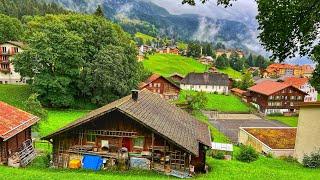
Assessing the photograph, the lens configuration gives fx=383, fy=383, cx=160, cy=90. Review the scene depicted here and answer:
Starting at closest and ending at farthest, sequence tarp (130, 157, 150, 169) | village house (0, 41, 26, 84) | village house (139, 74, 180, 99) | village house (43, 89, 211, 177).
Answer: village house (43, 89, 211, 177), tarp (130, 157, 150, 169), village house (0, 41, 26, 84), village house (139, 74, 180, 99)

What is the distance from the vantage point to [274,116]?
94.4 metres

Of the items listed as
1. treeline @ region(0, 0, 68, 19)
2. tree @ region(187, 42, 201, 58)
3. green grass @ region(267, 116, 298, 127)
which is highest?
treeline @ region(0, 0, 68, 19)

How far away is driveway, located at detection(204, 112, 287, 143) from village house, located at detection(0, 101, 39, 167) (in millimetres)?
40260

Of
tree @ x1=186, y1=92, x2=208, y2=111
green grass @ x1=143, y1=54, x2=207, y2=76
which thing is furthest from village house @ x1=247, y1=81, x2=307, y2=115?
green grass @ x1=143, y1=54, x2=207, y2=76

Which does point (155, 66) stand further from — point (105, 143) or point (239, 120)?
point (105, 143)

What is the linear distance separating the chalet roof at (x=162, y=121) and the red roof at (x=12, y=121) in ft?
8.97

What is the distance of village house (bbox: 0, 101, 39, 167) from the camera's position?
26719mm

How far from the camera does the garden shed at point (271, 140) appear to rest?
143 ft

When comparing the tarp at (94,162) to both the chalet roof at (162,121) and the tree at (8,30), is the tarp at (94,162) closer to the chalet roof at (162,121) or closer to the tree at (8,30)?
the chalet roof at (162,121)

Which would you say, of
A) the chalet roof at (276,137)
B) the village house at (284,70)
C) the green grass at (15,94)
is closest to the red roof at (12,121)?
the chalet roof at (276,137)

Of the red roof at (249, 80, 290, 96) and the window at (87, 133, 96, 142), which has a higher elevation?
the window at (87, 133, 96, 142)

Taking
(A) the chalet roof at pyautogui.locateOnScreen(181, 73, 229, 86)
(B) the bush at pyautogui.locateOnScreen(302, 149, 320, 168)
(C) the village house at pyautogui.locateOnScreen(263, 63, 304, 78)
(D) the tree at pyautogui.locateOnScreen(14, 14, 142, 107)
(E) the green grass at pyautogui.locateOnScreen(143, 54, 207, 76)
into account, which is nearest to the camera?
(B) the bush at pyautogui.locateOnScreen(302, 149, 320, 168)

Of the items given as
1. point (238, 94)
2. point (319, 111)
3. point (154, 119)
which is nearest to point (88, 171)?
point (154, 119)

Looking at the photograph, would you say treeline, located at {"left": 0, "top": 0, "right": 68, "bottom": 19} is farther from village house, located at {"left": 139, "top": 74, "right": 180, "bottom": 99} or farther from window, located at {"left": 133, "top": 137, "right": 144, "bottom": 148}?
window, located at {"left": 133, "top": 137, "right": 144, "bottom": 148}
